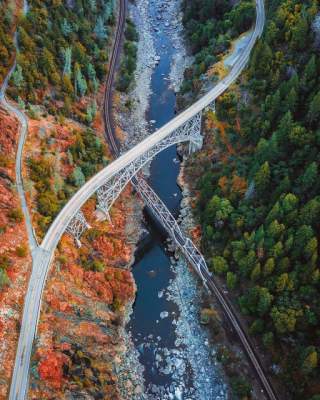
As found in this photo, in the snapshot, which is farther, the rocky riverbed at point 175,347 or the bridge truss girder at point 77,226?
the bridge truss girder at point 77,226

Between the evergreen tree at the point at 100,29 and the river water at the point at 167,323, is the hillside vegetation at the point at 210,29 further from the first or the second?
the river water at the point at 167,323

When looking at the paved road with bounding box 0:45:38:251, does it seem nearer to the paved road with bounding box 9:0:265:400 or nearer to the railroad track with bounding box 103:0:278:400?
the paved road with bounding box 9:0:265:400

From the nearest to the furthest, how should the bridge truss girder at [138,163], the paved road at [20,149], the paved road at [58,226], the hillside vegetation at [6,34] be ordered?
the paved road at [58,226]
the paved road at [20,149]
the bridge truss girder at [138,163]
the hillside vegetation at [6,34]

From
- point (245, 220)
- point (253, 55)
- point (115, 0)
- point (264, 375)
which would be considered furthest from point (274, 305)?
point (115, 0)

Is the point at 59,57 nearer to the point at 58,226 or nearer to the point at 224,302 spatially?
the point at 58,226

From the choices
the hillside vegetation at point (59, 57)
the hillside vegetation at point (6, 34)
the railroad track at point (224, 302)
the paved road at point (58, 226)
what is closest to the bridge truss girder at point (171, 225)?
the railroad track at point (224, 302)

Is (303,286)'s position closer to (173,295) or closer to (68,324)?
(173,295)

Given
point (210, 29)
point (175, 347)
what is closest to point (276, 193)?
point (175, 347)
